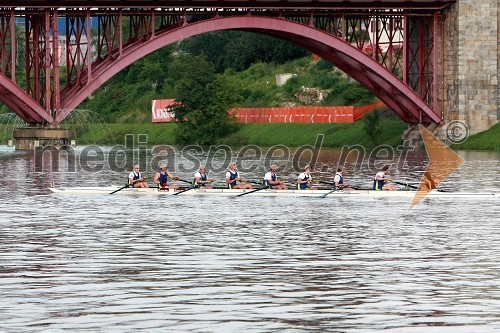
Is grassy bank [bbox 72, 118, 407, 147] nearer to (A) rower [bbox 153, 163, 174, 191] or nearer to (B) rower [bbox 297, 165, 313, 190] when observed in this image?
(A) rower [bbox 153, 163, 174, 191]

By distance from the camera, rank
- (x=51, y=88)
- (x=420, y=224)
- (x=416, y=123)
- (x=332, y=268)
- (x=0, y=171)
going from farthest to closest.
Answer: (x=416, y=123) < (x=51, y=88) < (x=0, y=171) < (x=420, y=224) < (x=332, y=268)

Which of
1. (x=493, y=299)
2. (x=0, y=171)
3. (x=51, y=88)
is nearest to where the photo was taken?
(x=493, y=299)

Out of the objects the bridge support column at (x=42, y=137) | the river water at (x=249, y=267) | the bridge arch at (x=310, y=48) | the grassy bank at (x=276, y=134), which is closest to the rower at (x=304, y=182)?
the river water at (x=249, y=267)

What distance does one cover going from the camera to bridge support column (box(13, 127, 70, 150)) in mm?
83312

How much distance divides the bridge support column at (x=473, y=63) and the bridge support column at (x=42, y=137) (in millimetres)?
28430

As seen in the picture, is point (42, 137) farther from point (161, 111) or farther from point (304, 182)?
point (161, 111)

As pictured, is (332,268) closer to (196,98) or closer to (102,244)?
(102,244)

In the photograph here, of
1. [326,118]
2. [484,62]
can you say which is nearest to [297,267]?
[484,62]

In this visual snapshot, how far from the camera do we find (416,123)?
9469cm

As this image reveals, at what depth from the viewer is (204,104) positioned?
4626 inches

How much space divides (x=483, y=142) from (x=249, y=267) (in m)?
66.9

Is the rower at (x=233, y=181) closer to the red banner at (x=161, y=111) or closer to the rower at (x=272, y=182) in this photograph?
the rower at (x=272, y=182)

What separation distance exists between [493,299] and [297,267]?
554 centimetres

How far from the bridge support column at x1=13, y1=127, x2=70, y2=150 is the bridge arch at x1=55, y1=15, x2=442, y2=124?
3.81 feet
